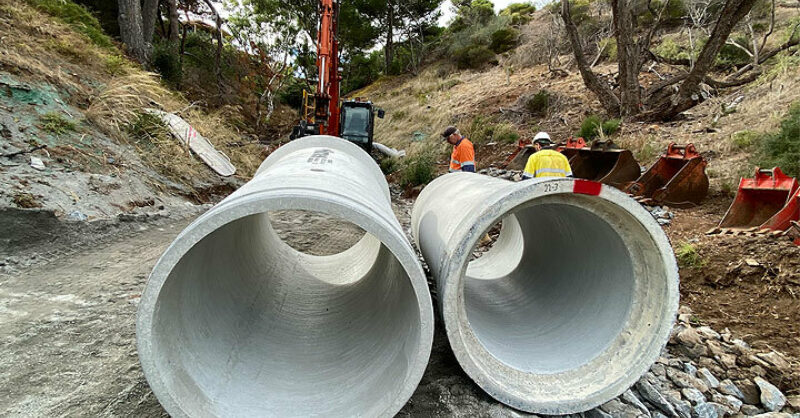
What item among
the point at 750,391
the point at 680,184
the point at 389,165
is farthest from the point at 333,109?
the point at 750,391

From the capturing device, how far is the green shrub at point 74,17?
9.70 meters

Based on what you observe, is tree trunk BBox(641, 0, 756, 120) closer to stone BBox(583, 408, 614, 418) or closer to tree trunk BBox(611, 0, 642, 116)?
tree trunk BBox(611, 0, 642, 116)

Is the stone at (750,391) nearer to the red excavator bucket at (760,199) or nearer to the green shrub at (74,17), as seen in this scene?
the red excavator bucket at (760,199)

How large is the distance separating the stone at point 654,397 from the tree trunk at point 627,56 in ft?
33.7

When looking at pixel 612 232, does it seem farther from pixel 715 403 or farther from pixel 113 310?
pixel 113 310

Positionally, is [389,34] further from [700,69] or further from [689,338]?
[689,338]

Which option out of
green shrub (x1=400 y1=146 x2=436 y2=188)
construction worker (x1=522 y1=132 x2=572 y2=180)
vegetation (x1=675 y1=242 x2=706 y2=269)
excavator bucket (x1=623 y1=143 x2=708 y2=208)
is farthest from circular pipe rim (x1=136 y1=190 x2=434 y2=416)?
green shrub (x1=400 y1=146 x2=436 y2=188)

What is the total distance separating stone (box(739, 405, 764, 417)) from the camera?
96.7 inches

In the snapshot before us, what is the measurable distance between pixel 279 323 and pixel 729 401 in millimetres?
2982

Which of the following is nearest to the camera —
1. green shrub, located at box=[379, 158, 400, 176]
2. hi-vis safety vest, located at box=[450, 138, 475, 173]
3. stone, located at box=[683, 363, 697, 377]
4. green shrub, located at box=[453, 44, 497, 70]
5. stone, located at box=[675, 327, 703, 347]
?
stone, located at box=[683, 363, 697, 377]

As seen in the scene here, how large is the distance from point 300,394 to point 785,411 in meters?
2.96

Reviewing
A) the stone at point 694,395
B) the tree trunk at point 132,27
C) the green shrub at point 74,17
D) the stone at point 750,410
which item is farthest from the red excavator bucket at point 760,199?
the tree trunk at point 132,27

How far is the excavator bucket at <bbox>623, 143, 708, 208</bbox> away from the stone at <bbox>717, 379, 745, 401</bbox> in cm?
417

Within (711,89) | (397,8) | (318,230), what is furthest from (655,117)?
(397,8)
